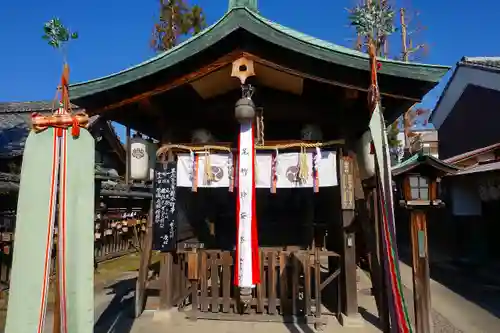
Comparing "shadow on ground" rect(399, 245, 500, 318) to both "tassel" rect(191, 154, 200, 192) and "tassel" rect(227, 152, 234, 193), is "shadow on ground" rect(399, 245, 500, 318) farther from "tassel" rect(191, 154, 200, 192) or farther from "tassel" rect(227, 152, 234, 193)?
"tassel" rect(191, 154, 200, 192)

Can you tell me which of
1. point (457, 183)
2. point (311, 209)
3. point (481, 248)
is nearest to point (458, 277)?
point (481, 248)

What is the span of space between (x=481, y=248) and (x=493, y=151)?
182 inches

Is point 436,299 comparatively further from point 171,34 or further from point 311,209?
point 171,34

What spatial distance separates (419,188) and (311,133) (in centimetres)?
274

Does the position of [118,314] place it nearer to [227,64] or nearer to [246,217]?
[246,217]

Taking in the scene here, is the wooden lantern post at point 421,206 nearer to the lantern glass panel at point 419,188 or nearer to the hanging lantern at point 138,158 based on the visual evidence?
the lantern glass panel at point 419,188

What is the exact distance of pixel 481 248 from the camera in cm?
1461

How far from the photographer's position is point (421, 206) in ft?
18.7

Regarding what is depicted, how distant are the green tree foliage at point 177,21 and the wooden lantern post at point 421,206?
19052mm

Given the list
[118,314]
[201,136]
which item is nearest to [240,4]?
[201,136]

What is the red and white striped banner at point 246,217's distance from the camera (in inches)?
258

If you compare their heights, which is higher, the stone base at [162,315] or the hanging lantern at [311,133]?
the hanging lantern at [311,133]

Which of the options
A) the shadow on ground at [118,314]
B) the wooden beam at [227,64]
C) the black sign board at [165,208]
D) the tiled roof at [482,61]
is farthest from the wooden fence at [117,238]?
the tiled roof at [482,61]

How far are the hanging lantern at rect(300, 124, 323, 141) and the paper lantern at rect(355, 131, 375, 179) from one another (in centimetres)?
85
